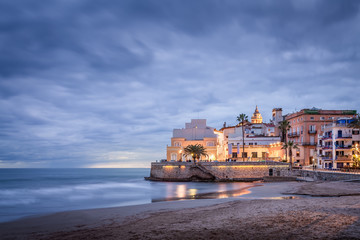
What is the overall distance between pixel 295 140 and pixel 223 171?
2792cm

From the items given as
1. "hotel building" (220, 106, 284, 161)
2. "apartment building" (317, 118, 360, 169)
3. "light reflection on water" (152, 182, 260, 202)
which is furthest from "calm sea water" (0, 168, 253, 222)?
"hotel building" (220, 106, 284, 161)

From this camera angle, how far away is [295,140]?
279ft

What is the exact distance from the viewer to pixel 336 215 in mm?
19812

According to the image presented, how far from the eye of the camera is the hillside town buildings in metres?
67.1

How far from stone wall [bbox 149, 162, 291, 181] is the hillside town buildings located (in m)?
7.58

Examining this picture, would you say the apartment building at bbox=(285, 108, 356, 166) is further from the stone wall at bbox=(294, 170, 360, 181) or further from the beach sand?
the beach sand

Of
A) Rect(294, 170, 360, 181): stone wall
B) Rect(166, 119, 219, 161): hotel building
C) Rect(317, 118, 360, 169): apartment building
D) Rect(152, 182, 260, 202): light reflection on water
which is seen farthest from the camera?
Rect(166, 119, 219, 161): hotel building

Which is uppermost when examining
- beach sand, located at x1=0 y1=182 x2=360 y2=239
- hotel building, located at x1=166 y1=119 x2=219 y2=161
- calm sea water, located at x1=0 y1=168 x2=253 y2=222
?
hotel building, located at x1=166 y1=119 x2=219 y2=161

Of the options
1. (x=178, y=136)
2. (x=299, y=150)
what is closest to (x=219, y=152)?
(x=178, y=136)

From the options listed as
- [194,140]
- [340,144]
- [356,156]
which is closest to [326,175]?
[356,156]

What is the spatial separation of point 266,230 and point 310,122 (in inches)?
2725

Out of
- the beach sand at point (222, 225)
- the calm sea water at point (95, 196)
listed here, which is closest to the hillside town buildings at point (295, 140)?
the calm sea water at point (95, 196)

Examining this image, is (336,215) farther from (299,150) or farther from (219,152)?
(219,152)

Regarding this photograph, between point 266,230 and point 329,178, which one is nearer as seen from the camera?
point 266,230
